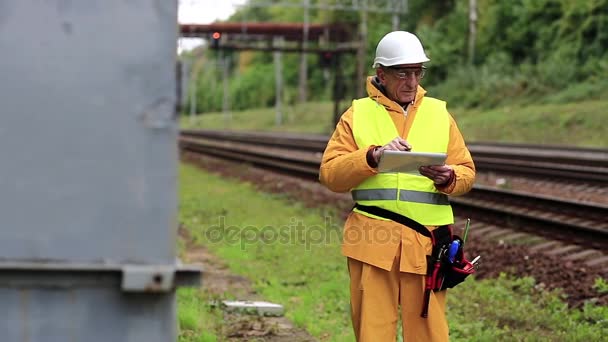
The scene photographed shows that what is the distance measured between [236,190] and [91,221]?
15.4 m

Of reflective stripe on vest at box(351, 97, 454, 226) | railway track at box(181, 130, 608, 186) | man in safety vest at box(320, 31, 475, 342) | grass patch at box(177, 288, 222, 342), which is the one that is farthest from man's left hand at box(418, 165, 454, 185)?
railway track at box(181, 130, 608, 186)

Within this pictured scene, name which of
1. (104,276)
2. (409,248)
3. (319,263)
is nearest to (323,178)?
(409,248)

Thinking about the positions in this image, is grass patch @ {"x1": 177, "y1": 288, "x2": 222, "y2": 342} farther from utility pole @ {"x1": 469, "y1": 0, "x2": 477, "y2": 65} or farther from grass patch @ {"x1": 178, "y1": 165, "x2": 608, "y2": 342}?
utility pole @ {"x1": 469, "y1": 0, "x2": 477, "y2": 65}

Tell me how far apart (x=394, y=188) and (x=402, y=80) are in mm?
486

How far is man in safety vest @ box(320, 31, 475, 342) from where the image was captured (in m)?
4.39

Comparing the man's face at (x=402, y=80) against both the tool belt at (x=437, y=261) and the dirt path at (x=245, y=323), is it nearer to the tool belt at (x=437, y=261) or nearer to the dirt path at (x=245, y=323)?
the tool belt at (x=437, y=261)

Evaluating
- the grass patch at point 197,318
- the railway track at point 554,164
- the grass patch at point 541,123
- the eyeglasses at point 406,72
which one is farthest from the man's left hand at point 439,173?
the grass patch at point 541,123

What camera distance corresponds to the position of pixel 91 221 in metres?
2.80

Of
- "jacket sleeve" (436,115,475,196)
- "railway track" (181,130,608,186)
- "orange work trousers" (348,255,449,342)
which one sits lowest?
"railway track" (181,130,608,186)

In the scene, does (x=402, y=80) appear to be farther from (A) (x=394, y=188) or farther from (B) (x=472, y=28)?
(B) (x=472, y=28)

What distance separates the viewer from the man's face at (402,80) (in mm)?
4430

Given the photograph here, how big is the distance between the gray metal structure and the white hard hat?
1759 millimetres

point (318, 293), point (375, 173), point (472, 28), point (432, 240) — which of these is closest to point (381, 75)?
point (375, 173)

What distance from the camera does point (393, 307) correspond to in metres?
4.46
